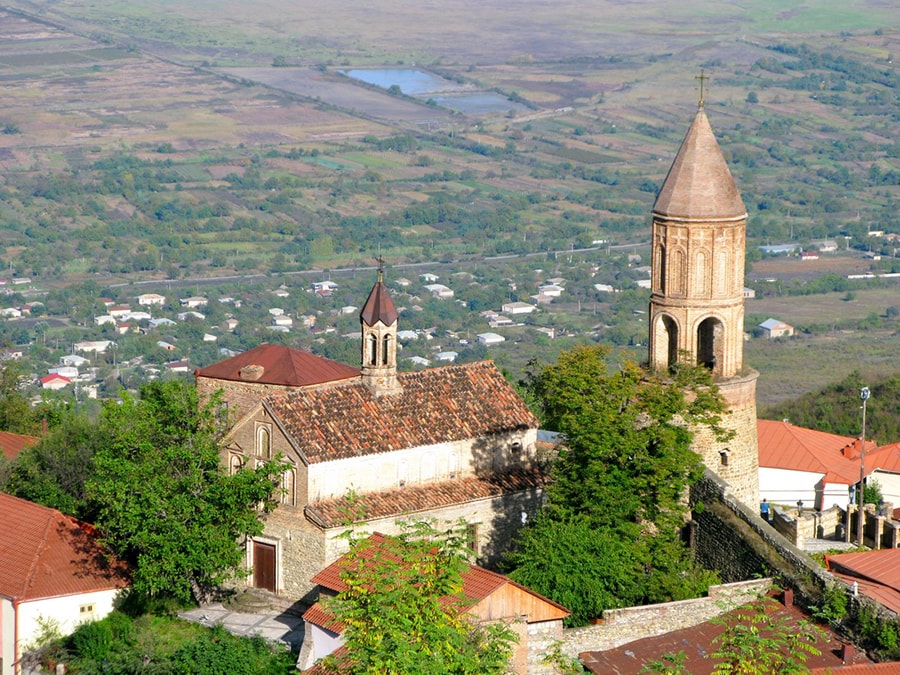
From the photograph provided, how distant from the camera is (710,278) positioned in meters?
43.2

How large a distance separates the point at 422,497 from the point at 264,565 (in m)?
3.90

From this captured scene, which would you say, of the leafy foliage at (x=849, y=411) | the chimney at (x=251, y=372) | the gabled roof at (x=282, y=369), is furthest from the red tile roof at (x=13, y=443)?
the leafy foliage at (x=849, y=411)

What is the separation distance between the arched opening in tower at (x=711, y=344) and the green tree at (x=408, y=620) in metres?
17.5

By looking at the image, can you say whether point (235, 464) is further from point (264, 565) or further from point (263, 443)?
point (264, 565)

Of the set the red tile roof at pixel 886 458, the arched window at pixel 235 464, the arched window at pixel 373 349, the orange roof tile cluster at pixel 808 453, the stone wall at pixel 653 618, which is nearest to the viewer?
the stone wall at pixel 653 618

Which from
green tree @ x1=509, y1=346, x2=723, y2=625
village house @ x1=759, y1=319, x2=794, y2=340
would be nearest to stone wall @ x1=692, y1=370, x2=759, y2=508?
green tree @ x1=509, y1=346, x2=723, y2=625

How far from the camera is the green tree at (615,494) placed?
1441 inches

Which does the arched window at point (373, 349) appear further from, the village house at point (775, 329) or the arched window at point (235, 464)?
the village house at point (775, 329)

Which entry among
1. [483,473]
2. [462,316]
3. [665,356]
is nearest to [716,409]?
[665,356]

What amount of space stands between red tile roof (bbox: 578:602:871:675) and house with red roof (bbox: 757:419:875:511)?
14978mm

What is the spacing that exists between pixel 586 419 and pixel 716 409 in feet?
12.7

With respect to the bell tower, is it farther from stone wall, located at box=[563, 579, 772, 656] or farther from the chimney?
stone wall, located at box=[563, 579, 772, 656]

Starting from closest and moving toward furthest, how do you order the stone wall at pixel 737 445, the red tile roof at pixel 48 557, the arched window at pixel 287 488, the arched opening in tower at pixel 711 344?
1. the red tile roof at pixel 48 557
2. the arched window at pixel 287 488
3. the stone wall at pixel 737 445
4. the arched opening in tower at pixel 711 344

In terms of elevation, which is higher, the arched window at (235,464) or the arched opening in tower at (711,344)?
the arched opening in tower at (711,344)
